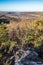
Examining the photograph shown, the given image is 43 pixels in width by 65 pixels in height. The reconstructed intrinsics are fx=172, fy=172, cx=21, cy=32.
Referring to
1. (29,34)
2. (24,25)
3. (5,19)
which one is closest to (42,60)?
(29,34)

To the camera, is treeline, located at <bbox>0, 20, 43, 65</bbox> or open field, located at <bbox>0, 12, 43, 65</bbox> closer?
open field, located at <bbox>0, 12, 43, 65</bbox>

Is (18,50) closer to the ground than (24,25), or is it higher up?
closer to the ground

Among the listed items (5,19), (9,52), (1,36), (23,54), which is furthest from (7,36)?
(5,19)

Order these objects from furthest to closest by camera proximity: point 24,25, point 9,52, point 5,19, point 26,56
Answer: point 5,19
point 24,25
point 9,52
point 26,56

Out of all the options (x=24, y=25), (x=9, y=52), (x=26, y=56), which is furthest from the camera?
(x=24, y=25)

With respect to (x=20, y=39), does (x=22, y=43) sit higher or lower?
lower

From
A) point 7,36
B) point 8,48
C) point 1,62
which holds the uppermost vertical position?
point 7,36

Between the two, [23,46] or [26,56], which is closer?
[26,56]

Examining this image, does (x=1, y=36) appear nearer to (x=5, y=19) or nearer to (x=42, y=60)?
(x=42, y=60)

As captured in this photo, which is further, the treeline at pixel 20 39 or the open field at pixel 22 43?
the treeline at pixel 20 39
